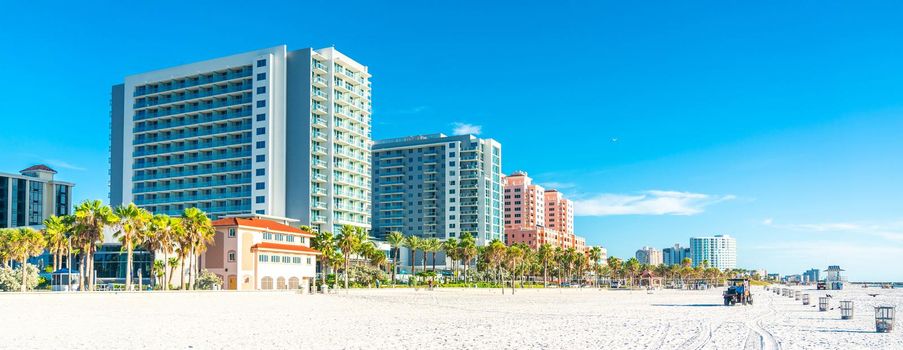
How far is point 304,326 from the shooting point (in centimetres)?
3303

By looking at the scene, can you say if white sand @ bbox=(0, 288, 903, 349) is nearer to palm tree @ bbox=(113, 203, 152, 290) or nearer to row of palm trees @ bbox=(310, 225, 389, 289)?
palm tree @ bbox=(113, 203, 152, 290)

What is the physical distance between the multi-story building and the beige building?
81.7 metres

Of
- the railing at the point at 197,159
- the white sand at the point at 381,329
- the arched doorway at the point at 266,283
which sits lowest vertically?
the arched doorway at the point at 266,283

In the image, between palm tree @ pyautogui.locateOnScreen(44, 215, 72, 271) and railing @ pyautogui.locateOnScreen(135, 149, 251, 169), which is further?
railing @ pyautogui.locateOnScreen(135, 149, 251, 169)

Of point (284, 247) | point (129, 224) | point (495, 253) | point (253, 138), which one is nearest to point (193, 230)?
point (129, 224)

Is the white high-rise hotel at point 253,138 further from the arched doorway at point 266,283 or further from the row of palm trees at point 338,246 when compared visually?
A: the arched doorway at point 266,283

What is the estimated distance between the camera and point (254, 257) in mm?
82375

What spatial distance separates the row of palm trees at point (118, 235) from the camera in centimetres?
6356

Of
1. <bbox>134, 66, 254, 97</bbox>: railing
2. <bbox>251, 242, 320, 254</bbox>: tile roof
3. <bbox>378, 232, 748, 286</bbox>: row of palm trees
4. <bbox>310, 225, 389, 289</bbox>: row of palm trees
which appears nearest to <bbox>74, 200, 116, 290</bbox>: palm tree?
<bbox>251, 242, 320, 254</bbox>: tile roof

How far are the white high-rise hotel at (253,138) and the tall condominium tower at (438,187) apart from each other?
53.4 m

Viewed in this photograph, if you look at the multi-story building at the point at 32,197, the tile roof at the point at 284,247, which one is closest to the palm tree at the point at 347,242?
the tile roof at the point at 284,247

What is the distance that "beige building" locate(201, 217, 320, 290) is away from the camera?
80375 mm

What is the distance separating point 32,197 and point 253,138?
5936 centimetres

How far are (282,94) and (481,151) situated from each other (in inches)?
2922
